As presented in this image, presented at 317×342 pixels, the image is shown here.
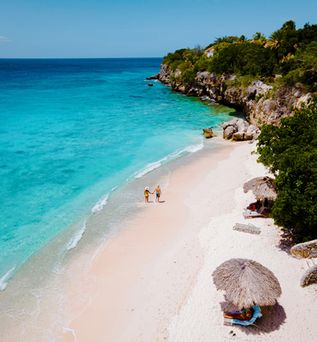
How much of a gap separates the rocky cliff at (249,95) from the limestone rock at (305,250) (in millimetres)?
18642

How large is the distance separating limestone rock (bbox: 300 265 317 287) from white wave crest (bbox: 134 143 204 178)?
52.4 feet

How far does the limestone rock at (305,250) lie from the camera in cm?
1361

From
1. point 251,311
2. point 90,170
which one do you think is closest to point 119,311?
point 251,311

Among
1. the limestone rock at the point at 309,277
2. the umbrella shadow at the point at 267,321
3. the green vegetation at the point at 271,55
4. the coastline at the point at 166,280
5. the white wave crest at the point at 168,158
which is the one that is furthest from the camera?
the green vegetation at the point at 271,55

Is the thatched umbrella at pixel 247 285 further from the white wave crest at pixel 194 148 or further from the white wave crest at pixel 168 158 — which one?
the white wave crest at pixel 194 148

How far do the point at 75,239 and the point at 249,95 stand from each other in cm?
3385

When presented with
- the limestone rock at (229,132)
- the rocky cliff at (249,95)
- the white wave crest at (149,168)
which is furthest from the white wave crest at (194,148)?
the rocky cliff at (249,95)

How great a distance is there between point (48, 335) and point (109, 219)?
336 inches

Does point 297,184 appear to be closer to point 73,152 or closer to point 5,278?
point 5,278

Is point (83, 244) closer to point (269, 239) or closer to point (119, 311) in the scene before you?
point (119, 311)

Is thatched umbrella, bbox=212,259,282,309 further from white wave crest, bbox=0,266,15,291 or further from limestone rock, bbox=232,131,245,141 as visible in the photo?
limestone rock, bbox=232,131,245,141

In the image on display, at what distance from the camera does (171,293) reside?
13.1 meters

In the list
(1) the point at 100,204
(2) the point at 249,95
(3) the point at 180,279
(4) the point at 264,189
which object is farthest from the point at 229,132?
(3) the point at 180,279

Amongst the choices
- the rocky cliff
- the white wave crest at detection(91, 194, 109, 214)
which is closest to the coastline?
the white wave crest at detection(91, 194, 109, 214)
